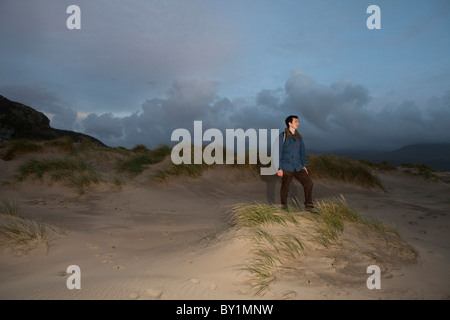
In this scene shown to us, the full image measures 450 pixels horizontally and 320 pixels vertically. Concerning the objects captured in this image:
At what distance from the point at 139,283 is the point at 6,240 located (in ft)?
7.04

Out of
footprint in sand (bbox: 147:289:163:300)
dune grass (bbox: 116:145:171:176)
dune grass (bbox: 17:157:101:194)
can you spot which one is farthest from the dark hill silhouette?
footprint in sand (bbox: 147:289:163:300)

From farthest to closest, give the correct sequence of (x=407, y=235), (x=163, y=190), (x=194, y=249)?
(x=163, y=190)
(x=407, y=235)
(x=194, y=249)

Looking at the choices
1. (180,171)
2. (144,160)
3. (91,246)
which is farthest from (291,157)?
(144,160)

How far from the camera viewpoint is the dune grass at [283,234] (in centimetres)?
295

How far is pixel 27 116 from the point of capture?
4612cm

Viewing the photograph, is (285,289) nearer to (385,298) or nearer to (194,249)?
(385,298)

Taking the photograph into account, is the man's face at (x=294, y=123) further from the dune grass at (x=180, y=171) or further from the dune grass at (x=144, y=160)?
the dune grass at (x=144, y=160)

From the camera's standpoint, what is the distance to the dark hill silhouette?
135ft

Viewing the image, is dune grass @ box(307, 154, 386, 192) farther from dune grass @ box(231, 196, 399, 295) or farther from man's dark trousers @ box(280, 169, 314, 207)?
dune grass @ box(231, 196, 399, 295)

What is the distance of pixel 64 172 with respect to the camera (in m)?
8.87

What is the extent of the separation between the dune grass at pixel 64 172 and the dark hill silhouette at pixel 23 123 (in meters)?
32.2

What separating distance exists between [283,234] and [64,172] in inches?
306

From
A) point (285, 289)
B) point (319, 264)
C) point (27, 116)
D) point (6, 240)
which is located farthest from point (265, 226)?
point (27, 116)

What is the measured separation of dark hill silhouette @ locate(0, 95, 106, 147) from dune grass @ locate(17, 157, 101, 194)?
3221 cm
